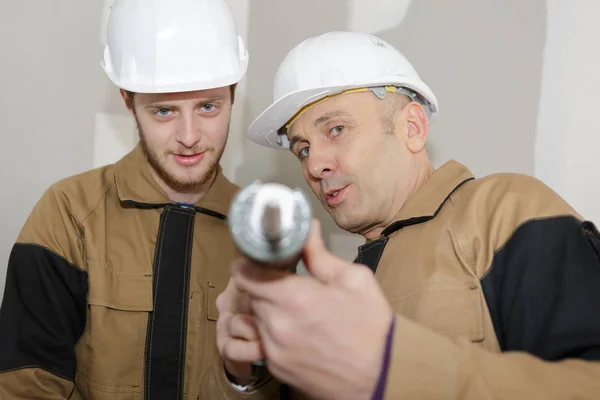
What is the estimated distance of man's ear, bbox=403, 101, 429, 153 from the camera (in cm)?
133

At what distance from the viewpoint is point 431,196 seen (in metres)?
1.20

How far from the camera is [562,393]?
780mm

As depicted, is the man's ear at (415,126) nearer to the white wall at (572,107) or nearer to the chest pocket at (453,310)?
the chest pocket at (453,310)

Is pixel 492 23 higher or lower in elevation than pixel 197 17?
higher

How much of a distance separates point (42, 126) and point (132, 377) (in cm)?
91

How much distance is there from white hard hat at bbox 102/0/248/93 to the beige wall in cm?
50

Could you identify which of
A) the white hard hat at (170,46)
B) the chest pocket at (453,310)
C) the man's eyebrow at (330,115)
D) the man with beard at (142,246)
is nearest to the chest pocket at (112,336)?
the man with beard at (142,246)

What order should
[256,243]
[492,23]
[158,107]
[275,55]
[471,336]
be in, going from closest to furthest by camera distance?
[256,243]
[471,336]
[158,107]
[492,23]
[275,55]

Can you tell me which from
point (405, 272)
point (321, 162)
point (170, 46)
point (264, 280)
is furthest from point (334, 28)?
point (264, 280)

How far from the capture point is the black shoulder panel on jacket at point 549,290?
874mm

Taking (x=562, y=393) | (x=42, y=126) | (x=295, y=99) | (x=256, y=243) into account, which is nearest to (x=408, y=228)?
(x=295, y=99)

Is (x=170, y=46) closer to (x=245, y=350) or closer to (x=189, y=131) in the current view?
(x=189, y=131)

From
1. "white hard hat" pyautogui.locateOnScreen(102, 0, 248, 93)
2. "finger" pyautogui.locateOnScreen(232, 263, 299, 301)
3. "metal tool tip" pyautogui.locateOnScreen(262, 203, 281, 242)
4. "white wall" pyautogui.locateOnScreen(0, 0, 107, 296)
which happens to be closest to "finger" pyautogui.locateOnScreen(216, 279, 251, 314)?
"finger" pyautogui.locateOnScreen(232, 263, 299, 301)

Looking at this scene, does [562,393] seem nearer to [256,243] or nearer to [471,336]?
[471,336]
